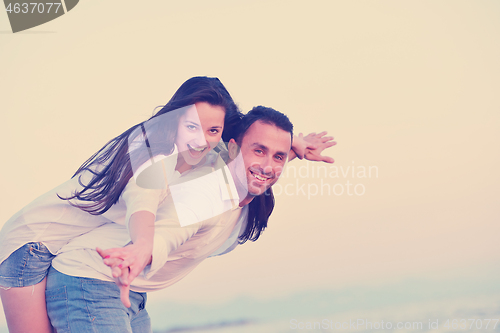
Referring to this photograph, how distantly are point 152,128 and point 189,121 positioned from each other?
14cm

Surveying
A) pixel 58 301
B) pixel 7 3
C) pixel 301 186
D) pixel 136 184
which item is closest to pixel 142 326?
pixel 58 301

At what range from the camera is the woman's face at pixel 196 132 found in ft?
5.06

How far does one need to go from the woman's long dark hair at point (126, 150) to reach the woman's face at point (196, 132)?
2 cm

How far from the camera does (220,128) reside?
1.59 metres

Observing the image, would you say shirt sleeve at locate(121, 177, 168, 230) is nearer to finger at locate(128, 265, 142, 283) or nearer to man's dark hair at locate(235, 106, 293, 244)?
finger at locate(128, 265, 142, 283)

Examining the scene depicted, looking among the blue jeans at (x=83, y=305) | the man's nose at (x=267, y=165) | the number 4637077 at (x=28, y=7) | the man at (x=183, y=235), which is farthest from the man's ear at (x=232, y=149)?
the number 4637077 at (x=28, y=7)

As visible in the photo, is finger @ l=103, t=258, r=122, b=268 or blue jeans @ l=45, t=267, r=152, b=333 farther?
blue jeans @ l=45, t=267, r=152, b=333

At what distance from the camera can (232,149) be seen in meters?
1.71

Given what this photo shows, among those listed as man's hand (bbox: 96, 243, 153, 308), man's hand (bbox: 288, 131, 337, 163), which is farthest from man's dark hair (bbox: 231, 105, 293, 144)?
man's hand (bbox: 96, 243, 153, 308)

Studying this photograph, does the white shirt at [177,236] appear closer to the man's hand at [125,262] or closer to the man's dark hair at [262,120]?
the man's hand at [125,262]

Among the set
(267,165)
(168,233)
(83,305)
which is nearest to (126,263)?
(168,233)

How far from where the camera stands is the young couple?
126cm

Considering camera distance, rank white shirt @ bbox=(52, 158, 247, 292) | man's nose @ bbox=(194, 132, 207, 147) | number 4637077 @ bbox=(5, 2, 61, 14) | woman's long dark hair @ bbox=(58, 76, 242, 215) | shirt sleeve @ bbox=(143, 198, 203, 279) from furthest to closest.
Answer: number 4637077 @ bbox=(5, 2, 61, 14) < man's nose @ bbox=(194, 132, 207, 147) < woman's long dark hair @ bbox=(58, 76, 242, 215) < white shirt @ bbox=(52, 158, 247, 292) < shirt sleeve @ bbox=(143, 198, 203, 279)

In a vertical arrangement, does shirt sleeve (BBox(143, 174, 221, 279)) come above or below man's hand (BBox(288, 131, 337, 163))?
below
